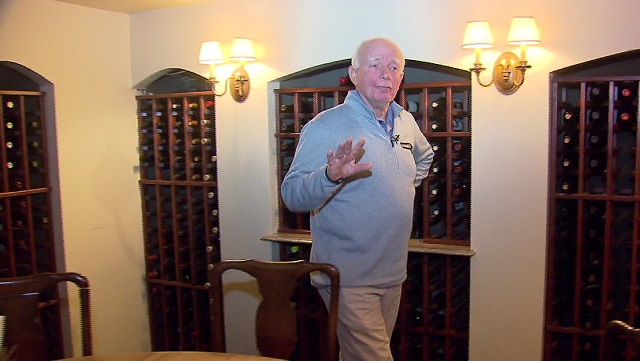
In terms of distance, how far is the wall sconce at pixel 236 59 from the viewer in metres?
3.15

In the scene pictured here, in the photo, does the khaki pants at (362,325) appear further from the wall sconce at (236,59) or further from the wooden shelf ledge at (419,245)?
the wall sconce at (236,59)

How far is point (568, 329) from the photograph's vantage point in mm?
2766

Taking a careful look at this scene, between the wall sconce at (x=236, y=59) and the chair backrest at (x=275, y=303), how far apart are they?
161 cm

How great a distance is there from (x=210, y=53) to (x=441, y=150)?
1348 mm

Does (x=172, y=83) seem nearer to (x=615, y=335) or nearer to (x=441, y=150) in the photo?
(x=441, y=150)

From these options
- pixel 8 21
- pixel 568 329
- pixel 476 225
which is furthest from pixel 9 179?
pixel 568 329

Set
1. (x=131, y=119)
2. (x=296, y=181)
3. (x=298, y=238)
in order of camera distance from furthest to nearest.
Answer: (x=131, y=119) → (x=298, y=238) → (x=296, y=181)

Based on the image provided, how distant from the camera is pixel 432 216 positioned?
121 inches

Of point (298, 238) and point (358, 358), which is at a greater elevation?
point (298, 238)

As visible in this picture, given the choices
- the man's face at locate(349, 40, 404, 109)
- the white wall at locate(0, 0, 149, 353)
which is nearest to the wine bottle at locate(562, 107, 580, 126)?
the man's face at locate(349, 40, 404, 109)

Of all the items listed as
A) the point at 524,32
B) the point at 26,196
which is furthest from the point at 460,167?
the point at 26,196

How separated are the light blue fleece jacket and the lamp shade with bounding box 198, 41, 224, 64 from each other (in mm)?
1438

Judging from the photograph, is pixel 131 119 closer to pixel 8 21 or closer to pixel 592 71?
pixel 8 21

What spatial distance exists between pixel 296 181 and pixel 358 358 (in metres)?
0.63
